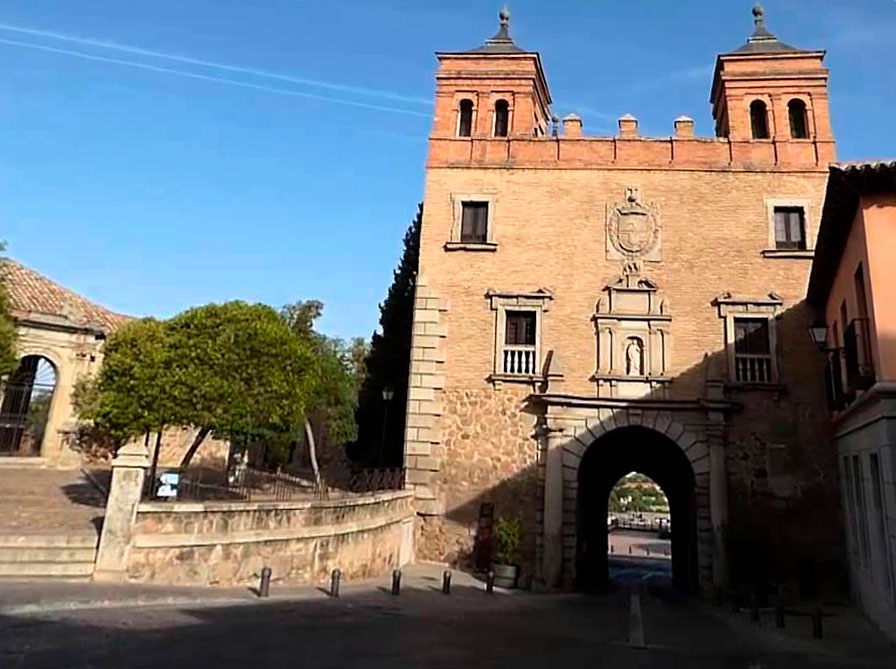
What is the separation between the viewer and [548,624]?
390 inches

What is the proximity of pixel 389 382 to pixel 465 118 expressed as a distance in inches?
334

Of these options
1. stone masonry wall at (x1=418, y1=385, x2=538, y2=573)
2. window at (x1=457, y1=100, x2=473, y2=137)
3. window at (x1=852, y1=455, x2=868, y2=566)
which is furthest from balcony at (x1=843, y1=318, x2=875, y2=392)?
window at (x1=457, y1=100, x2=473, y2=137)

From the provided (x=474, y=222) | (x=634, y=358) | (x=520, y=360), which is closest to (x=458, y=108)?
(x=474, y=222)

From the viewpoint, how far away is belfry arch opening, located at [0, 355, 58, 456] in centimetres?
2070

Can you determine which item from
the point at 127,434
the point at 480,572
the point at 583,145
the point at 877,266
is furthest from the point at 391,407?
the point at 877,266

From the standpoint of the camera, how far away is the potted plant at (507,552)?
552 inches

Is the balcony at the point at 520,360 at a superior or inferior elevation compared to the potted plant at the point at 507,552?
superior

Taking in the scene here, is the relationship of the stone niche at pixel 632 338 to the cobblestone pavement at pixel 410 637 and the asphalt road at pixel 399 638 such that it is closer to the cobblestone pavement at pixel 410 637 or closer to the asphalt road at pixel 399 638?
the cobblestone pavement at pixel 410 637

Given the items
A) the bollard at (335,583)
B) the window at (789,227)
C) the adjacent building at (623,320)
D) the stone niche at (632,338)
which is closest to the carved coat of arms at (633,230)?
the adjacent building at (623,320)

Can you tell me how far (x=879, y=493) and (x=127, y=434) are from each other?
1503 centimetres

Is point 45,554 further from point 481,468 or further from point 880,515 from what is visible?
point 880,515

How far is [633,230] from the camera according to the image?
16922mm

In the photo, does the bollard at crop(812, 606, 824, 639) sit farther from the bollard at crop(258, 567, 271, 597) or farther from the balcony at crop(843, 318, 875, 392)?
the bollard at crop(258, 567, 271, 597)

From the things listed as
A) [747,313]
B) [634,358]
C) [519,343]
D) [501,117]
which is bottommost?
[634,358]
